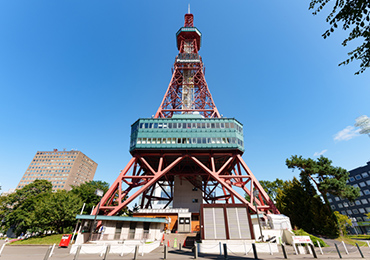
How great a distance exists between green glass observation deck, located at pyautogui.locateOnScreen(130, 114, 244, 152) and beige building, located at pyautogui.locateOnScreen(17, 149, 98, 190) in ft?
279

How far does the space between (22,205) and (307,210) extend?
68.0m

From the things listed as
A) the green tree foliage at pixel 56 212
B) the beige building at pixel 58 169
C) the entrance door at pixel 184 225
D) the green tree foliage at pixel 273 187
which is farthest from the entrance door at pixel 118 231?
the beige building at pixel 58 169

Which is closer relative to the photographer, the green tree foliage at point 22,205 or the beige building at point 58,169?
the green tree foliage at point 22,205

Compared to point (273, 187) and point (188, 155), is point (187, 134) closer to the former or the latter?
point (188, 155)

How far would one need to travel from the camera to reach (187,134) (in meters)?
35.7

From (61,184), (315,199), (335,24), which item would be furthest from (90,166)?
(335,24)

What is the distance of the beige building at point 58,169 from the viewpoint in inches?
A: 3782

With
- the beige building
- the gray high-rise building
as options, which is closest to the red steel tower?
the gray high-rise building

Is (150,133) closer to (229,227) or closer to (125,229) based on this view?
(125,229)

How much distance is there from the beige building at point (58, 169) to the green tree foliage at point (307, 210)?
4135 inches

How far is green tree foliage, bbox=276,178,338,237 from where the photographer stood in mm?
29312

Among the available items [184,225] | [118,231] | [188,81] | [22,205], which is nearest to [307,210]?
[184,225]

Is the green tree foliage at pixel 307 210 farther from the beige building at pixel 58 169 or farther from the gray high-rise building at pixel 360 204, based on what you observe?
the beige building at pixel 58 169

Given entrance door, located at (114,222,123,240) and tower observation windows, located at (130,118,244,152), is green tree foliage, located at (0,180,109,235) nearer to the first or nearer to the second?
entrance door, located at (114,222,123,240)
